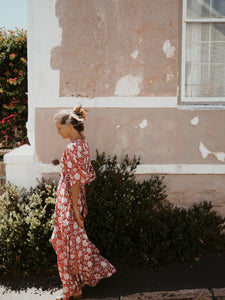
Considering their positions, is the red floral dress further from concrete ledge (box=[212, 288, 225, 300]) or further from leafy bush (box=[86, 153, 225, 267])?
concrete ledge (box=[212, 288, 225, 300])

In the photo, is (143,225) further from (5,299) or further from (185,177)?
(5,299)

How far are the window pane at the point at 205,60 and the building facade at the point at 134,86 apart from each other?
14 millimetres

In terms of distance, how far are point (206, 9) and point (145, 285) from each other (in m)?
3.61

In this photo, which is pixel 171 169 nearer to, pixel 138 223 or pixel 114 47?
pixel 138 223

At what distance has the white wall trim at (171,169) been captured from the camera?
4.50 m

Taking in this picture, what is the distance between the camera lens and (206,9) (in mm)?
4629

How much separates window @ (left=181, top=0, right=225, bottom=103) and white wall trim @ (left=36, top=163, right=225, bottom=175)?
2.96ft

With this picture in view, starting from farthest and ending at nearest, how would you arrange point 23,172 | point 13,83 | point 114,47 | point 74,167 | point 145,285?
1. point 13,83
2. point 23,172
3. point 114,47
4. point 145,285
5. point 74,167

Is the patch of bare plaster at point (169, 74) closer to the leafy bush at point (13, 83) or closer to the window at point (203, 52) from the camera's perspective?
the window at point (203, 52)

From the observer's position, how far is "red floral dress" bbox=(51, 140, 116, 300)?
3.17m

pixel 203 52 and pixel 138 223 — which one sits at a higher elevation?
pixel 203 52

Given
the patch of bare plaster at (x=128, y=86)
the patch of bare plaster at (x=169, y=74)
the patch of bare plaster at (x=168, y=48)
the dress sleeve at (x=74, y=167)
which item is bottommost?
the dress sleeve at (x=74, y=167)

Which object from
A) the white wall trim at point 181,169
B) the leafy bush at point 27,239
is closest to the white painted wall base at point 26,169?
the leafy bush at point 27,239

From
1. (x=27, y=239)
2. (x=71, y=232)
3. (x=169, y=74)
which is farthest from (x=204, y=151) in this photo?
(x=27, y=239)
